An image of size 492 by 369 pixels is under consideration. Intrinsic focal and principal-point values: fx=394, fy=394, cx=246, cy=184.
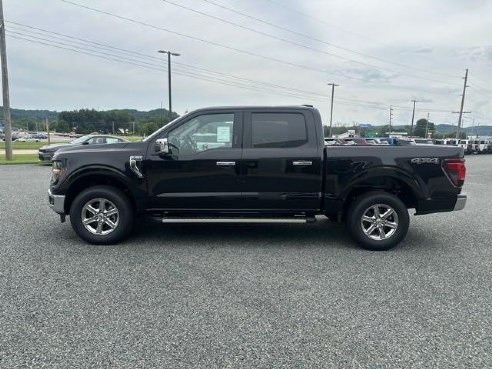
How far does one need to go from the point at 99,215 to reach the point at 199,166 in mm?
1539

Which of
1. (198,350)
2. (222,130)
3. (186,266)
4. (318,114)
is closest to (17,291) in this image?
(186,266)

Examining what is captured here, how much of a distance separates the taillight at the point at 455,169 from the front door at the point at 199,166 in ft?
9.20

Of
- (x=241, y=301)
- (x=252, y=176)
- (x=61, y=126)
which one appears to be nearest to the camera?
(x=241, y=301)

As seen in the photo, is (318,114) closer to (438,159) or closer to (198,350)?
(438,159)

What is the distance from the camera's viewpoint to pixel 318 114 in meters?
5.47

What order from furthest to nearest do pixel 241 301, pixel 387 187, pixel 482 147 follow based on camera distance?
pixel 482 147, pixel 387 187, pixel 241 301

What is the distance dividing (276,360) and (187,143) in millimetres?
3349

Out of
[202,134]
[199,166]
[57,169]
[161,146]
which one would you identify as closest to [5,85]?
[57,169]

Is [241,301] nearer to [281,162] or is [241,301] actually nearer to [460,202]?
[281,162]

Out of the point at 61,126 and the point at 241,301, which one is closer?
the point at 241,301

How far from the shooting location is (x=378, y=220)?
212 inches

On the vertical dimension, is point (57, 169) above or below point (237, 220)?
above

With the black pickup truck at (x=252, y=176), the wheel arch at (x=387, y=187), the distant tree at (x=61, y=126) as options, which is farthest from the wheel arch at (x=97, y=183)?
the distant tree at (x=61, y=126)

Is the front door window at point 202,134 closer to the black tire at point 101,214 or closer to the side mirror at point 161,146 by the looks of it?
the side mirror at point 161,146
